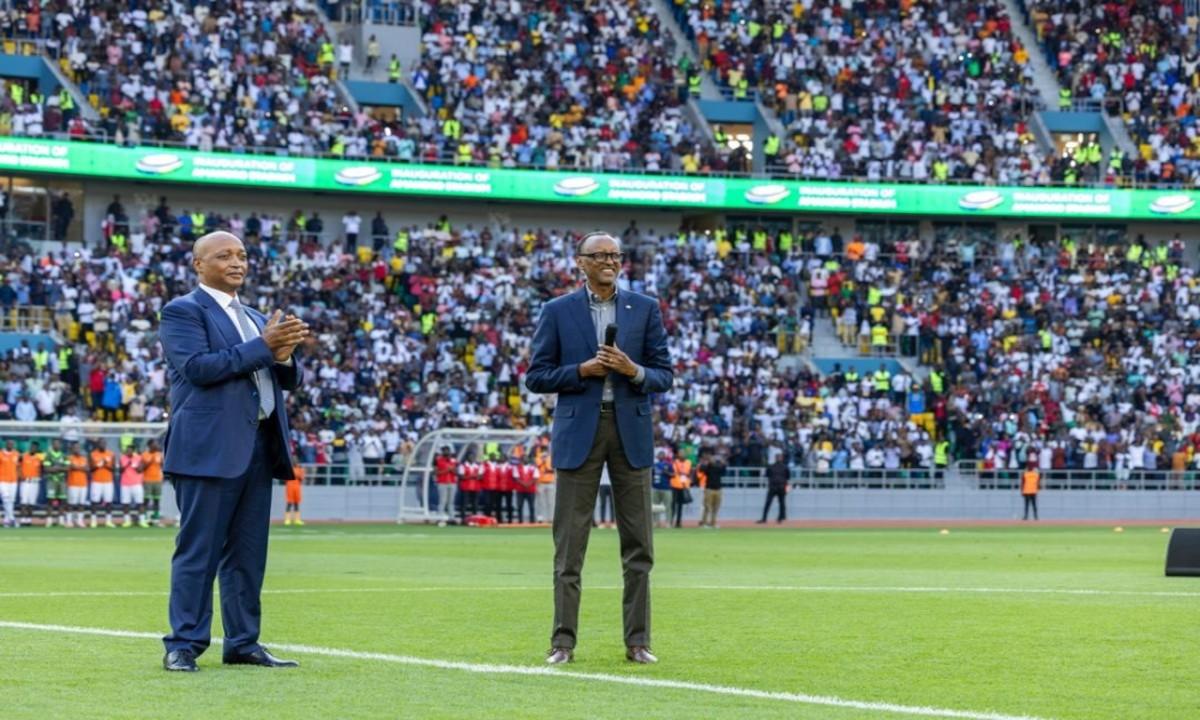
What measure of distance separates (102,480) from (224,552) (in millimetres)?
28817

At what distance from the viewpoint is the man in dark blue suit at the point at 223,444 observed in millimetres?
9406

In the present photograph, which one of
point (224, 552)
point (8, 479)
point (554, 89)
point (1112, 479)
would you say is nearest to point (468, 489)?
point (8, 479)

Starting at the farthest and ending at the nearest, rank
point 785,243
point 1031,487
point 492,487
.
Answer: point 785,243 < point 1031,487 < point 492,487

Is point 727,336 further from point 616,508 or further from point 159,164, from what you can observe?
point 616,508

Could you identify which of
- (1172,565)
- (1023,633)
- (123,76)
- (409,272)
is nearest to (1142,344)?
(409,272)

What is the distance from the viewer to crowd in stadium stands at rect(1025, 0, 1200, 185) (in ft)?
203

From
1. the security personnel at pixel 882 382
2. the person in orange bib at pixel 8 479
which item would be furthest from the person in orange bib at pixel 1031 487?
the person in orange bib at pixel 8 479

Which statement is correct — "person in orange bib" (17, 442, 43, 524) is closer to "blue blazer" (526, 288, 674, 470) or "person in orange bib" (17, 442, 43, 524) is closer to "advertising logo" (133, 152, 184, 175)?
"advertising logo" (133, 152, 184, 175)

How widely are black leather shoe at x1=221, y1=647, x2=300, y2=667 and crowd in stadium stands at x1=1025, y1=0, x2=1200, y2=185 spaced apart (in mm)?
55308

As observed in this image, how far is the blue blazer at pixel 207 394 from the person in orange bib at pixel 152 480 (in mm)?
28994

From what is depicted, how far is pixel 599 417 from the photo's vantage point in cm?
1033

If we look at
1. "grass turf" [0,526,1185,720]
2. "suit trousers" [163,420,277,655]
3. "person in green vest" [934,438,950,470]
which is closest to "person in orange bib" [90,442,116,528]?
"grass turf" [0,526,1185,720]

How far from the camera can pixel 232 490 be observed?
958cm

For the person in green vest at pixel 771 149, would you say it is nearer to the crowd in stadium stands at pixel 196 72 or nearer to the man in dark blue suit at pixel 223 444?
the crowd in stadium stands at pixel 196 72
